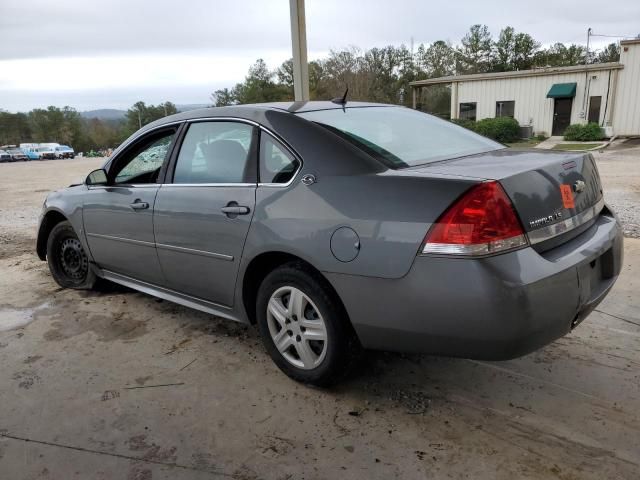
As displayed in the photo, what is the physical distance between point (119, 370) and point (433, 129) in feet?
8.21

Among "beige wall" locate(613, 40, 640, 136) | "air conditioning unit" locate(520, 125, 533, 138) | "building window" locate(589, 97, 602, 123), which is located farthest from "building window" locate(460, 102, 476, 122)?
"beige wall" locate(613, 40, 640, 136)

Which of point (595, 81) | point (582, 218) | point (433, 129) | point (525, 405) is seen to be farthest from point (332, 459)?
point (595, 81)

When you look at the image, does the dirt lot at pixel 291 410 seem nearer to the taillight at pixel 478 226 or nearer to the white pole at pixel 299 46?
the taillight at pixel 478 226

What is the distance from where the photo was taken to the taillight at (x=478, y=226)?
2154mm

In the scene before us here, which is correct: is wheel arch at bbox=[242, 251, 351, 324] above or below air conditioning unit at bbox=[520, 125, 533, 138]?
above

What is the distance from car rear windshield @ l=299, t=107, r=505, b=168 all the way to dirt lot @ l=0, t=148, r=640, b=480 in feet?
4.14

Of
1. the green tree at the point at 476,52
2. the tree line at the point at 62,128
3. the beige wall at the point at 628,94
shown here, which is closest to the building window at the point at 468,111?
the beige wall at the point at 628,94

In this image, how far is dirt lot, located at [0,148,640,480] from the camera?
2.30 m

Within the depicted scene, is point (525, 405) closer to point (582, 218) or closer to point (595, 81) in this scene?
point (582, 218)

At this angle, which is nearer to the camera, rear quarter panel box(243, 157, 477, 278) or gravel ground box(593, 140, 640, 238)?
rear quarter panel box(243, 157, 477, 278)

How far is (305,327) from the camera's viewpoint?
280 cm

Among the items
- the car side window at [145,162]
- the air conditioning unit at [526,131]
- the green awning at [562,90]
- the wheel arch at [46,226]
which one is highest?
the green awning at [562,90]

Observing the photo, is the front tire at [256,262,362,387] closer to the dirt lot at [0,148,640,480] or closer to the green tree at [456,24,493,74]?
the dirt lot at [0,148,640,480]

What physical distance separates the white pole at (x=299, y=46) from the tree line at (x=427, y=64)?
2895cm
